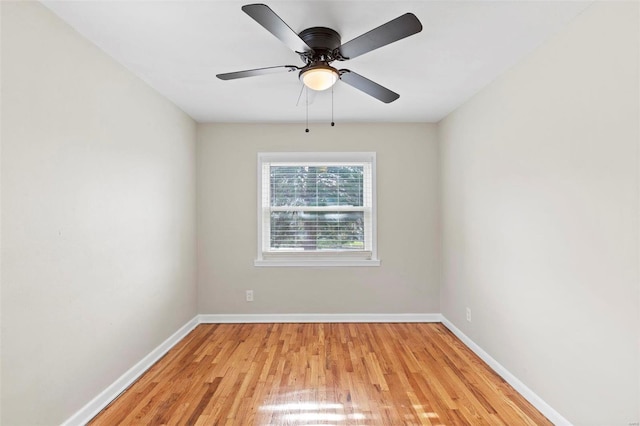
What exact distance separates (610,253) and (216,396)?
2.55m

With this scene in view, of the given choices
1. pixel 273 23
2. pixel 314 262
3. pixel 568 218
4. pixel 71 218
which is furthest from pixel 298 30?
pixel 314 262

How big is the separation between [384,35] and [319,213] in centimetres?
259

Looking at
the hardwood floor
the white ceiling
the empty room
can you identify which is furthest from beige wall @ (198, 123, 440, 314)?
the white ceiling

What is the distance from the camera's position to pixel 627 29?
1562 mm

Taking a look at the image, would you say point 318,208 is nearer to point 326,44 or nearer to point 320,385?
point 320,385

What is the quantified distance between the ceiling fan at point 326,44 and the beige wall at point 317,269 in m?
1.68

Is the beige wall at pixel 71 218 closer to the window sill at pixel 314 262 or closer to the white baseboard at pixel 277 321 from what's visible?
the white baseboard at pixel 277 321

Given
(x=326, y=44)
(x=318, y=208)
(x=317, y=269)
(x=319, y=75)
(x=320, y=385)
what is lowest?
(x=320, y=385)

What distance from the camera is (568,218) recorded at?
1919 millimetres

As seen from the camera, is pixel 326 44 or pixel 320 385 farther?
pixel 320 385

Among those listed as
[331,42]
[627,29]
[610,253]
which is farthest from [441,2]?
[610,253]

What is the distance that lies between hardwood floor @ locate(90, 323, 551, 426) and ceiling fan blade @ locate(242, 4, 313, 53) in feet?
7.35

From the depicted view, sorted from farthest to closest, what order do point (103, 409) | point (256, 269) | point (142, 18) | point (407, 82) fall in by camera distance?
1. point (256, 269)
2. point (407, 82)
3. point (103, 409)
4. point (142, 18)

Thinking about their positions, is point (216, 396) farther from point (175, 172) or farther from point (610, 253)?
point (610, 253)
